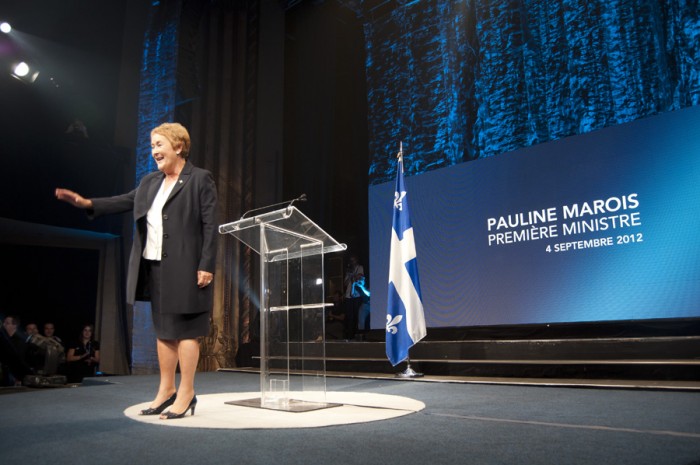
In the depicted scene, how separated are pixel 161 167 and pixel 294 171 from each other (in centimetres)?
525

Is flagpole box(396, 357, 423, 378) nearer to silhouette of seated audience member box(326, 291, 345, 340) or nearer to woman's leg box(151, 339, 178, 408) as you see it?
silhouette of seated audience member box(326, 291, 345, 340)

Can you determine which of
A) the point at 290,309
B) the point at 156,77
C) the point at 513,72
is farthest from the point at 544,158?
the point at 156,77

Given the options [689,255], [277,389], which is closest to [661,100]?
[689,255]

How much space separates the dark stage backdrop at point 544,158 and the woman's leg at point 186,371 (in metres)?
3.31

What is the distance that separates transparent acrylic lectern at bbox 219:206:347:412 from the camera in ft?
8.57

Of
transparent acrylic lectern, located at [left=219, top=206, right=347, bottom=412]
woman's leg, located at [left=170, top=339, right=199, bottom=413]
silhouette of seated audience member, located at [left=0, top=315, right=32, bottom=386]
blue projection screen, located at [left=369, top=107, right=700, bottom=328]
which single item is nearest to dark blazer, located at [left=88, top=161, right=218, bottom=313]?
woman's leg, located at [left=170, top=339, right=199, bottom=413]

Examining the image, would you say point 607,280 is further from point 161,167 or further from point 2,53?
point 2,53

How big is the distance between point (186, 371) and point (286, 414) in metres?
0.49

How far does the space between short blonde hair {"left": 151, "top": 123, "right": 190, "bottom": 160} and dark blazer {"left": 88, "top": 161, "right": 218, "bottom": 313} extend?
0.09 metres

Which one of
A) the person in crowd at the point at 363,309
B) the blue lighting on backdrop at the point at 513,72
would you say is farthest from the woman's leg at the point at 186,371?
the person in crowd at the point at 363,309

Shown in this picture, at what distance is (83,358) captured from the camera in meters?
6.89

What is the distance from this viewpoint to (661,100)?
427cm

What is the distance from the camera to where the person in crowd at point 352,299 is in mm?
6758

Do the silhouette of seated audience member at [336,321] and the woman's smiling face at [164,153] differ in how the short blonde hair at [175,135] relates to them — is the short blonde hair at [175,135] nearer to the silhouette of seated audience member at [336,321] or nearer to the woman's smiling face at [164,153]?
the woman's smiling face at [164,153]
